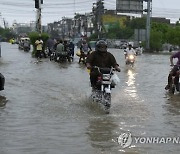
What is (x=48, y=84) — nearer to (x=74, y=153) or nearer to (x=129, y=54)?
(x=74, y=153)

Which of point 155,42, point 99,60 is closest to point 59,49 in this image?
point 99,60

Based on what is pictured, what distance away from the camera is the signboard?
6756 cm

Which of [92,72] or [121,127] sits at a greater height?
[92,72]

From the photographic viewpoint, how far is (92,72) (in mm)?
10586

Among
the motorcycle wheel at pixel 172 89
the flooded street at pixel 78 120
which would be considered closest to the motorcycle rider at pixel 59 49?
the flooded street at pixel 78 120

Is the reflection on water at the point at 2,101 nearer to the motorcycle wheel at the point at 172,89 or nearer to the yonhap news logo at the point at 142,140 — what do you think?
the yonhap news logo at the point at 142,140

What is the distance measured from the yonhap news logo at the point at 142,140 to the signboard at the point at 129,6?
61.0m

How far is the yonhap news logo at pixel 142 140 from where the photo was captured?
23.5 feet

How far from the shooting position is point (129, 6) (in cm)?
6775

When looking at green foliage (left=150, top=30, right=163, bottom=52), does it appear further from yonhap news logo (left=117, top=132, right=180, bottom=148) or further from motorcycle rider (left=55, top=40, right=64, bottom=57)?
yonhap news logo (left=117, top=132, right=180, bottom=148)

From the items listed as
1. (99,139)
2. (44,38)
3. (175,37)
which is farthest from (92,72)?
(175,37)

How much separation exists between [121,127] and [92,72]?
246 cm

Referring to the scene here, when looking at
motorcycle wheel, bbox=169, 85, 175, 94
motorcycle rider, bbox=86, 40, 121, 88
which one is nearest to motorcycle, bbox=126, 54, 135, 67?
motorcycle wheel, bbox=169, 85, 175, 94

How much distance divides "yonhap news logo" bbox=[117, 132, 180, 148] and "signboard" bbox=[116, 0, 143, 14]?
Result: 61.0 metres
